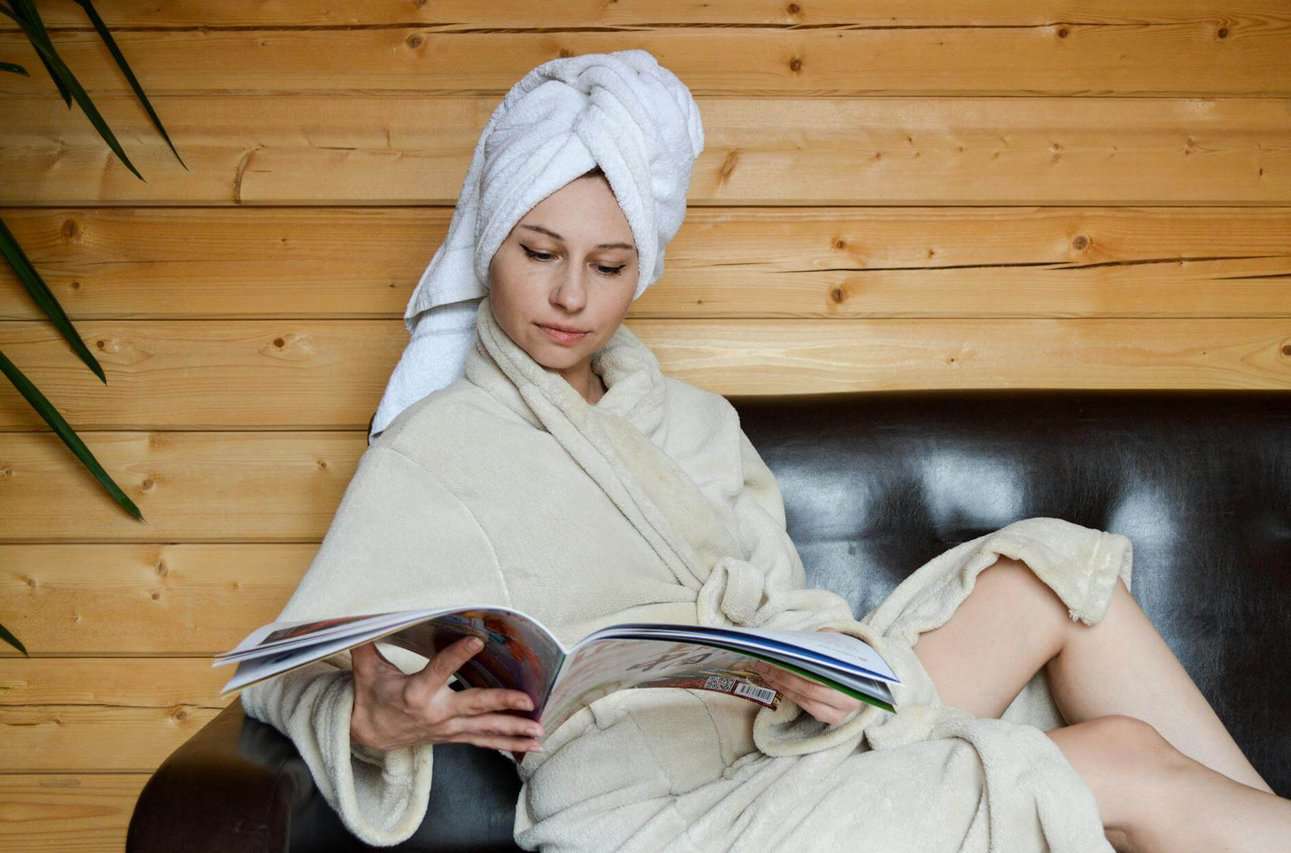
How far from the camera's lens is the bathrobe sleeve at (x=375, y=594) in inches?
45.8

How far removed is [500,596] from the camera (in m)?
1.30

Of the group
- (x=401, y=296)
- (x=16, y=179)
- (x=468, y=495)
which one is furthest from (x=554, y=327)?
(x=16, y=179)

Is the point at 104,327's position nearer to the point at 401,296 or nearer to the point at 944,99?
the point at 401,296

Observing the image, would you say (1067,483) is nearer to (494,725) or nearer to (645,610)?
(645,610)

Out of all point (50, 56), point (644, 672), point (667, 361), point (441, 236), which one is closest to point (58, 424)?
point (50, 56)

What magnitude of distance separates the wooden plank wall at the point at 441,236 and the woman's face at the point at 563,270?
1.81 feet

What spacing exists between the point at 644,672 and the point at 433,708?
19cm

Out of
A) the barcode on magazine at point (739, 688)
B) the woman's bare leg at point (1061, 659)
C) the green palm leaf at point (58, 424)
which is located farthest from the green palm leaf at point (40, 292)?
the woman's bare leg at point (1061, 659)

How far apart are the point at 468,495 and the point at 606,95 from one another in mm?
482

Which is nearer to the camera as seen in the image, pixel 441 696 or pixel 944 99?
pixel 441 696

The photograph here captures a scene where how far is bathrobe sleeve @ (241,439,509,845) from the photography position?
3.82ft

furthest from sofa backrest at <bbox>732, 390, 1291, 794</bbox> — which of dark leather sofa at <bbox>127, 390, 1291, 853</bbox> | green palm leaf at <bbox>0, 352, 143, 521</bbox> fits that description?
green palm leaf at <bbox>0, 352, 143, 521</bbox>

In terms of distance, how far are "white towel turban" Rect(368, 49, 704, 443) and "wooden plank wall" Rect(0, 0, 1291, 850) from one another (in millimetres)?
423

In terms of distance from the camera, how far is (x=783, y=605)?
143cm
